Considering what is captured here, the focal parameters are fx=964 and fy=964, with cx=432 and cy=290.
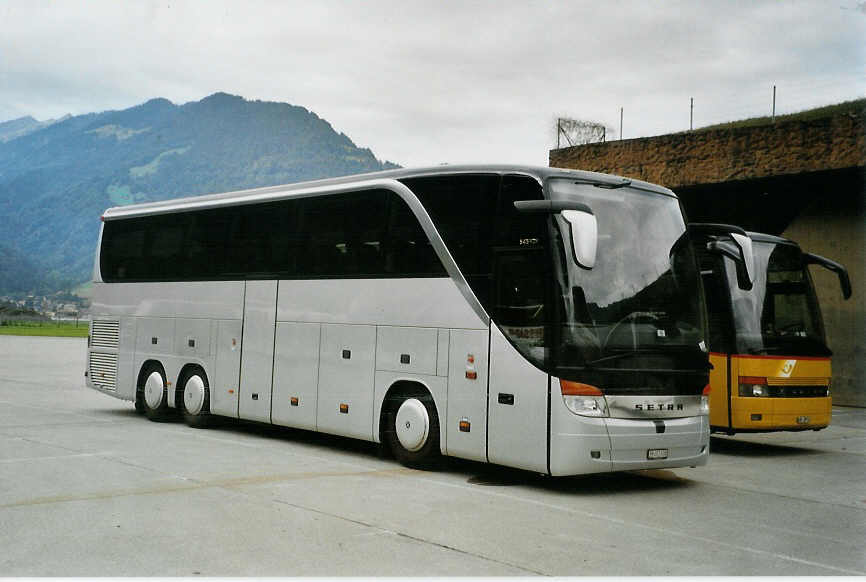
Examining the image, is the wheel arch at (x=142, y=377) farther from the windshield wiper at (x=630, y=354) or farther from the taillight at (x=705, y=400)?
the taillight at (x=705, y=400)

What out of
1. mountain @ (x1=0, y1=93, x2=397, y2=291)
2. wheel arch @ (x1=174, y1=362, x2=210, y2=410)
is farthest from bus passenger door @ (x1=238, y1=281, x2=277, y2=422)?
mountain @ (x1=0, y1=93, x2=397, y2=291)

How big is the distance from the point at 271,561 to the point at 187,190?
175912 millimetres

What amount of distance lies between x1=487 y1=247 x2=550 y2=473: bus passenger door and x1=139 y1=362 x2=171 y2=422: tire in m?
7.31

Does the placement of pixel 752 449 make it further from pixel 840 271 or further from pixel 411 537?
pixel 411 537

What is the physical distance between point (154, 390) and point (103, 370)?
1.80 meters

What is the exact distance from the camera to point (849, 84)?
1063 centimetres

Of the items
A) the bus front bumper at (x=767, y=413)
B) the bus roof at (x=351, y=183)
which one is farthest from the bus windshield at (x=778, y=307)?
the bus roof at (x=351, y=183)

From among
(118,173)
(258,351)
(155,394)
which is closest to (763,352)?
(258,351)

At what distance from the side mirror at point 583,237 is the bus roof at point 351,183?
0.95 m

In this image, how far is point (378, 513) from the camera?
26.0 ft

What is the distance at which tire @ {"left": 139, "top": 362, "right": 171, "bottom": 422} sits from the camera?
15242 mm

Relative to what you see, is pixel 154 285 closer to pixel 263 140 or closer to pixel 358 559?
pixel 358 559

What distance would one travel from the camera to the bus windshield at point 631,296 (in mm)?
9156

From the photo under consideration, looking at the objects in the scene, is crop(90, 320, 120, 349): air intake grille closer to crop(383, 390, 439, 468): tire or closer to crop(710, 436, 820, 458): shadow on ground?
crop(383, 390, 439, 468): tire
